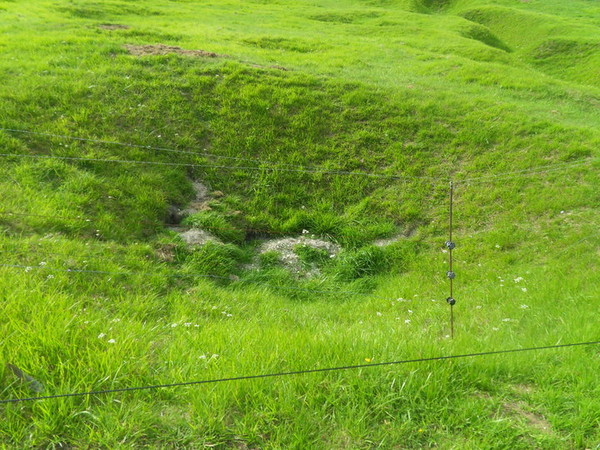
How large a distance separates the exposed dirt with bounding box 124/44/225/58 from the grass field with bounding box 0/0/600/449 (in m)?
0.20

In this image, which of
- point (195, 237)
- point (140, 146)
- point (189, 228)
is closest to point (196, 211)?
point (189, 228)

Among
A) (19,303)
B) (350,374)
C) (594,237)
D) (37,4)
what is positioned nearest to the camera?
(350,374)

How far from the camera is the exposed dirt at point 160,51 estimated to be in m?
12.9

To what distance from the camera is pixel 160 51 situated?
517 inches

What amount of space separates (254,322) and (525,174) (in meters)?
7.46

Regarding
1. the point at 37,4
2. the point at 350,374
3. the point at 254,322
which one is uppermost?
the point at 37,4

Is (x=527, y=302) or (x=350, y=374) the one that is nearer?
(x=350, y=374)

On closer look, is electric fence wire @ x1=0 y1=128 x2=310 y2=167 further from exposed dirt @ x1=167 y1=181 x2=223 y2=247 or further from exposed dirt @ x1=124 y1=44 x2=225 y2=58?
exposed dirt @ x1=124 y1=44 x2=225 y2=58

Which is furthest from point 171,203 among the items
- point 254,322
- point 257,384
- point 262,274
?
point 257,384

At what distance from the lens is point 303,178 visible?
947 centimetres

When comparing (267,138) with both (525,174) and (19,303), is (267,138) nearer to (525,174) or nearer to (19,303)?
(525,174)

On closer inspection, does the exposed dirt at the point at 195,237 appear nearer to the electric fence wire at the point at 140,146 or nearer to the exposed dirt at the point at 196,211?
the exposed dirt at the point at 196,211

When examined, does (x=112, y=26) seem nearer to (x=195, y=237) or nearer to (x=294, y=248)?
(x=195, y=237)

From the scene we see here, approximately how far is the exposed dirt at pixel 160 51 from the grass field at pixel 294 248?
199 millimetres
